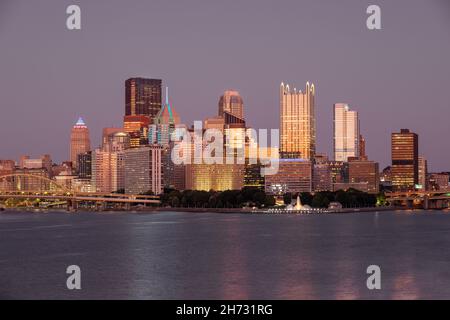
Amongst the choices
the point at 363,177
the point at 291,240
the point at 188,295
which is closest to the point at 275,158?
the point at 363,177

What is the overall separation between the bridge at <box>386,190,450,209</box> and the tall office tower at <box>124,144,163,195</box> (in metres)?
45.6

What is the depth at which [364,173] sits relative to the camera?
183875 millimetres

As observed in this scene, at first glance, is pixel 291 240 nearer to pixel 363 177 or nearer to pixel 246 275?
pixel 246 275

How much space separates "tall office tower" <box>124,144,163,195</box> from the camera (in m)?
164

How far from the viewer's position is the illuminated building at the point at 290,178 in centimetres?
16450

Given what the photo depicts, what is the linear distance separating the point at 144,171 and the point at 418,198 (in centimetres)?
5545

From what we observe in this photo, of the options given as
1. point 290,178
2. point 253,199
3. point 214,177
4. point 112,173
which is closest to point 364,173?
point 290,178

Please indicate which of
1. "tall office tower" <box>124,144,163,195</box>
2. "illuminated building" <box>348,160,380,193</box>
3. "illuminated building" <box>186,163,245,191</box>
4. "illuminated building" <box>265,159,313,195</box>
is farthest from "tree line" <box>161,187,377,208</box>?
"illuminated building" <box>348,160,380,193</box>

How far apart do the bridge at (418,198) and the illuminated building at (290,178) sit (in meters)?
20.6

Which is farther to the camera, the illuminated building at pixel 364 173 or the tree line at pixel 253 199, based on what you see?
the illuminated building at pixel 364 173

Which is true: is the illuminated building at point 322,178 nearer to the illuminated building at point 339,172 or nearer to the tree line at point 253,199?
the illuminated building at point 339,172

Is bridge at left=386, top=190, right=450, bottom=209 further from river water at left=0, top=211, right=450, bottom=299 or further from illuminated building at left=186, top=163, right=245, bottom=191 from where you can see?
river water at left=0, top=211, right=450, bottom=299

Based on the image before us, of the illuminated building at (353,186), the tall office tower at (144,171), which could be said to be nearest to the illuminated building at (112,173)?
Result: the tall office tower at (144,171)

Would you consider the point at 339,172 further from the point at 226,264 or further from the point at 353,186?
the point at 226,264
